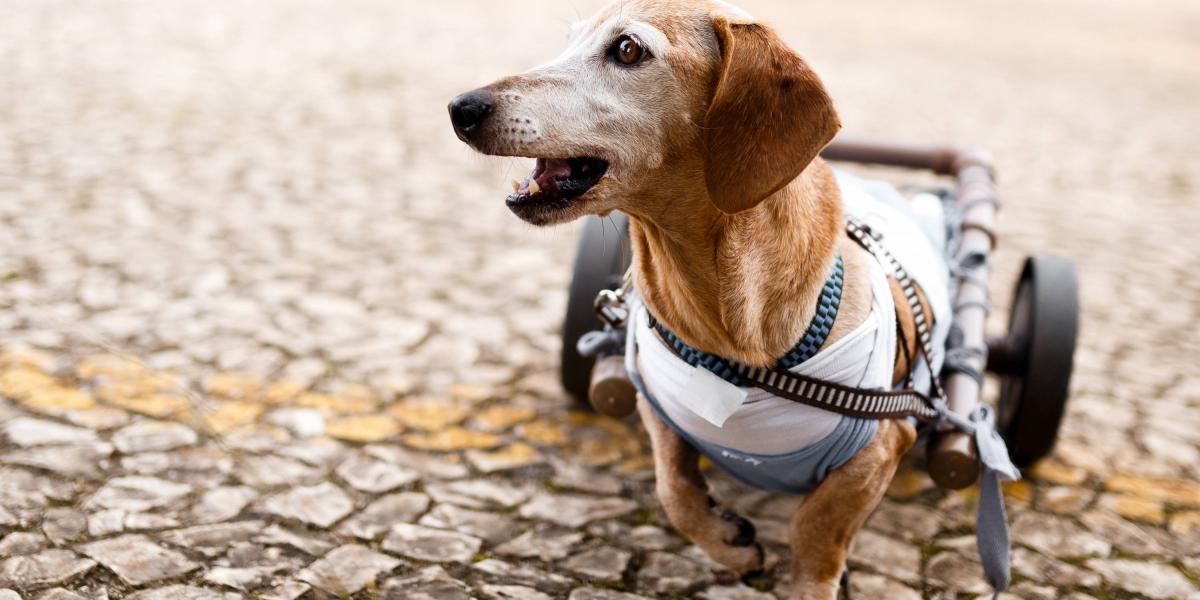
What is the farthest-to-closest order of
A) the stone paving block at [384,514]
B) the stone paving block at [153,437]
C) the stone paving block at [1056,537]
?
the stone paving block at [153,437], the stone paving block at [1056,537], the stone paving block at [384,514]

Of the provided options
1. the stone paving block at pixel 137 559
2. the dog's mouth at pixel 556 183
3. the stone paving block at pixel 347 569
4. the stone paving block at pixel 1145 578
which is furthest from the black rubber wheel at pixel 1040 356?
the stone paving block at pixel 137 559

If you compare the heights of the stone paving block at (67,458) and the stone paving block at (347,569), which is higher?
the stone paving block at (67,458)

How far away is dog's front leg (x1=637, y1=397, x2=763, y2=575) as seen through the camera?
2.57 meters

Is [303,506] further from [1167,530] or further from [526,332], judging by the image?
[1167,530]

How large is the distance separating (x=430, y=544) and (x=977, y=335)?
1.67 m

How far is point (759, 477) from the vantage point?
2.64m

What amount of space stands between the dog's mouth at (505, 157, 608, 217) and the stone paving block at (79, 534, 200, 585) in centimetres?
A: 130

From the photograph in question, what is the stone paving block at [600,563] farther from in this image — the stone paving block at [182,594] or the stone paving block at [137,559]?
the stone paving block at [137,559]

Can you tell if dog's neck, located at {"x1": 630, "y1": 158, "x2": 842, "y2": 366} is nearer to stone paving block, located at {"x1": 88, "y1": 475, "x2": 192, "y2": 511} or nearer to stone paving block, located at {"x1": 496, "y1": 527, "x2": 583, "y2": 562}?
stone paving block, located at {"x1": 496, "y1": 527, "x2": 583, "y2": 562}

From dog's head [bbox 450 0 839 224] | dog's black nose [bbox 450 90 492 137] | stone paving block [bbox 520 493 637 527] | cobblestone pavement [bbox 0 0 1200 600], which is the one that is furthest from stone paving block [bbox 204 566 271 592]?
dog's black nose [bbox 450 90 492 137]

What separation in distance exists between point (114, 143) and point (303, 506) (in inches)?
158

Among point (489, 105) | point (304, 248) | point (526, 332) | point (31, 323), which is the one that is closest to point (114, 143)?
point (304, 248)

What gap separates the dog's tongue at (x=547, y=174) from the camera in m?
2.19

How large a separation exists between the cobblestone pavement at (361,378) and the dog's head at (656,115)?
1114 millimetres
